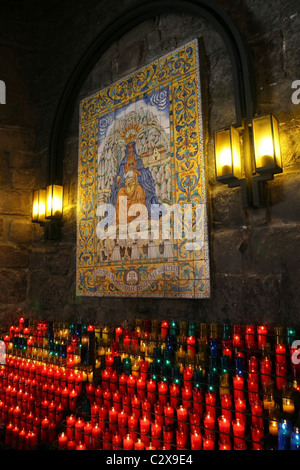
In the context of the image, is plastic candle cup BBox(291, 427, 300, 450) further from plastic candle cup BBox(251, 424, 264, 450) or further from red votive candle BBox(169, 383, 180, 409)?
red votive candle BBox(169, 383, 180, 409)

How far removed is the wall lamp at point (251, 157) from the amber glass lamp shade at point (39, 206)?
2.35 m

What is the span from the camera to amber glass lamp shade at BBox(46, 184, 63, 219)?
12.9 ft

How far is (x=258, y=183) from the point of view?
245 centimetres

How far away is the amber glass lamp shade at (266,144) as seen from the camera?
233 cm

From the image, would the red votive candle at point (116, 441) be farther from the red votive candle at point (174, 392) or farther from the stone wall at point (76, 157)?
the stone wall at point (76, 157)

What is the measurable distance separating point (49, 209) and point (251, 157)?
2.41 meters

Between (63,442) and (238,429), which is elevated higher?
(238,429)

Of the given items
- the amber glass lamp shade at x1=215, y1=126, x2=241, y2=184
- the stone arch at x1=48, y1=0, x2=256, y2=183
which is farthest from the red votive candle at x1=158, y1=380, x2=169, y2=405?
the stone arch at x1=48, y1=0, x2=256, y2=183

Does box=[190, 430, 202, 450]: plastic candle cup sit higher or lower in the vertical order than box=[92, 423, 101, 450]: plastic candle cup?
higher

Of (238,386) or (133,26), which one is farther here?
(133,26)

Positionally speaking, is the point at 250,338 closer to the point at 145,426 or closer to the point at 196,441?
the point at 196,441

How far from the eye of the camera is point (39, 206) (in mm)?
4078

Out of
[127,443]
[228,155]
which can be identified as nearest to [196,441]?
[127,443]
